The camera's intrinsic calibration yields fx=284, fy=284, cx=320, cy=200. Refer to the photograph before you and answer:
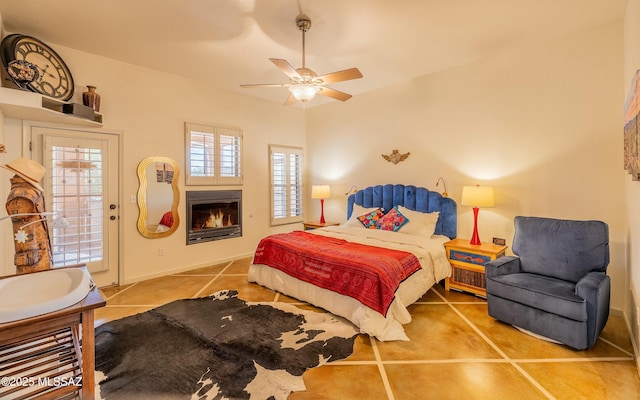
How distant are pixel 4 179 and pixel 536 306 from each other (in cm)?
555

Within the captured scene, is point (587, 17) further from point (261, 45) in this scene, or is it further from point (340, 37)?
point (261, 45)

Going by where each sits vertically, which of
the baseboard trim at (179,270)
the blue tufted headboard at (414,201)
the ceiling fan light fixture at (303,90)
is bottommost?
the baseboard trim at (179,270)

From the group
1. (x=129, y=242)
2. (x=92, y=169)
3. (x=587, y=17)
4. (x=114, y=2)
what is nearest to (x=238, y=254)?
(x=129, y=242)

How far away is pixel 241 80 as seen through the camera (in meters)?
4.67

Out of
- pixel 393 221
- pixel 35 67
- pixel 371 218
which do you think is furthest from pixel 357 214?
pixel 35 67

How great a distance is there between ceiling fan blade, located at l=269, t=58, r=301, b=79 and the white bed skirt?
228 cm

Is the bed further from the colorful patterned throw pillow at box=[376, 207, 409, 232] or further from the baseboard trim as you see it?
the baseboard trim

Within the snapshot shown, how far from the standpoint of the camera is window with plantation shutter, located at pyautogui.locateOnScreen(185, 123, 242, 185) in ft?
15.5

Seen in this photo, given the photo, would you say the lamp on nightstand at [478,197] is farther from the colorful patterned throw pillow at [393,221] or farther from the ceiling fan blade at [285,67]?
the ceiling fan blade at [285,67]

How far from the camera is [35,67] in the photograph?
3.11 m

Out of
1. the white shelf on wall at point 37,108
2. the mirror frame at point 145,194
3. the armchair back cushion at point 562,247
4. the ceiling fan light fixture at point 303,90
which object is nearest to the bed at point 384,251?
the armchair back cushion at point 562,247

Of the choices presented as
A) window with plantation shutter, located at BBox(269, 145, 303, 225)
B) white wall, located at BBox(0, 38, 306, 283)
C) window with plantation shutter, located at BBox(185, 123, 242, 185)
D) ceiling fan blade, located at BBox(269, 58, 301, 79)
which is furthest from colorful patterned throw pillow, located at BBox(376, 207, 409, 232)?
window with plantation shutter, located at BBox(185, 123, 242, 185)

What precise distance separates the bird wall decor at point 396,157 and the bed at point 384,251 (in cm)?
45

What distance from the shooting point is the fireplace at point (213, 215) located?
4777mm
